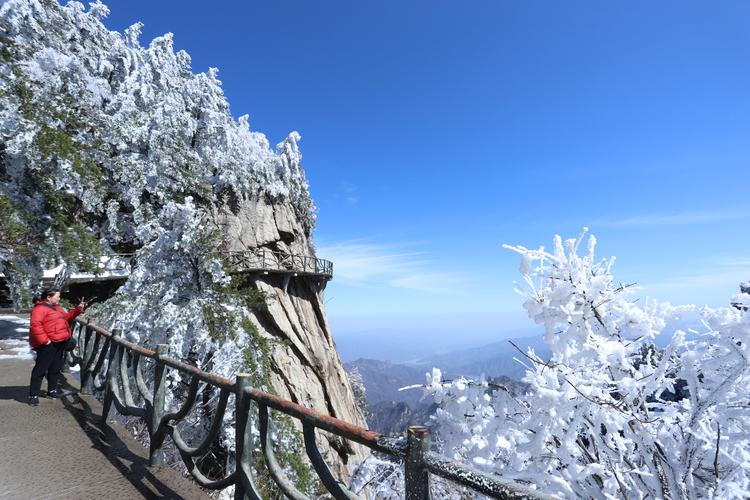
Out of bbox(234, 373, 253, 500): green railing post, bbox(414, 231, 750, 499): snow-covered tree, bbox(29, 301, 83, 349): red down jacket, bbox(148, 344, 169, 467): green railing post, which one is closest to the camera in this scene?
bbox(414, 231, 750, 499): snow-covered tree

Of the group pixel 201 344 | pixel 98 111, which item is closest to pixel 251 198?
pixel 98 111

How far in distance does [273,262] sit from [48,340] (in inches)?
831

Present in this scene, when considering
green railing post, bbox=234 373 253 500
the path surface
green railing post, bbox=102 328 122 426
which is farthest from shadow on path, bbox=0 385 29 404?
Answer: green railing post, bbox=234 373 253 500

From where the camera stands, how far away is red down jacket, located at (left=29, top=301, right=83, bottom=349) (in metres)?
6.55

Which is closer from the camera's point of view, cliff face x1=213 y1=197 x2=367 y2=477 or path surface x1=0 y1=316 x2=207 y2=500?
path surface x1=0 y1=316 x2=207 y2=500

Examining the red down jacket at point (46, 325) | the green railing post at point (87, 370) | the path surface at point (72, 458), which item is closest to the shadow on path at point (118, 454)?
the path surface at point (72, 458)

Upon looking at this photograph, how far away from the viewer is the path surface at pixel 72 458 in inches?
158

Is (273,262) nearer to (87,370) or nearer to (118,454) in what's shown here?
(87,370)

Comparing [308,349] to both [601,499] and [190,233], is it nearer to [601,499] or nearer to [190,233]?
[190,233]

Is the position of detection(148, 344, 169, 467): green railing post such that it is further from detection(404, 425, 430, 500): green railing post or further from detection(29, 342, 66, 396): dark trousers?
detection(404, 425, 430, 500): green railing post

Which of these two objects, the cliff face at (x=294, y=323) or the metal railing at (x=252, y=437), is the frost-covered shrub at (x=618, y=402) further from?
the cliff face at (x=294, y=323)

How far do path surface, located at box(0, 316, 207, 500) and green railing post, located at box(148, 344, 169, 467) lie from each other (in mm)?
144

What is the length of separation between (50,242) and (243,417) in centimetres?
1315

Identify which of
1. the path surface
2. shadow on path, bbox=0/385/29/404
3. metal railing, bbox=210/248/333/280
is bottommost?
the path surface
